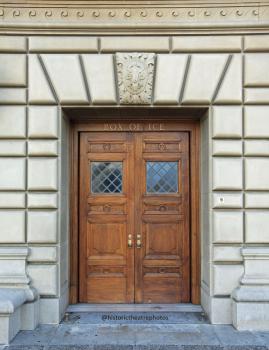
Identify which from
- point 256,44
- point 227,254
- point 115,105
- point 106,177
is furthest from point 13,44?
point 227,254

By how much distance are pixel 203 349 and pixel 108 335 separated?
1375 millimetres

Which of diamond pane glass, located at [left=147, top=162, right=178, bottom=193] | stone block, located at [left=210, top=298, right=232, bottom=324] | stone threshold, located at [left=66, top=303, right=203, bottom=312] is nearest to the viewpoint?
stone block, located at [left=210, top=298, right=232, bottom=324]

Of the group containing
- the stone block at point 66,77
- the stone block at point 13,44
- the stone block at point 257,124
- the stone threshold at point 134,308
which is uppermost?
the stone block at point 13,44

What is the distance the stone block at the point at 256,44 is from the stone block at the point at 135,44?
4.26 feet

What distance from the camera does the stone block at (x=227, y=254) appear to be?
5238 millimetres

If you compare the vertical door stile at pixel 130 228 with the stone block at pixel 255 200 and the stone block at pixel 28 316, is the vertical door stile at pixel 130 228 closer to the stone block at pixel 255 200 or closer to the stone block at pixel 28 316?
the stone block at pixel 28 316

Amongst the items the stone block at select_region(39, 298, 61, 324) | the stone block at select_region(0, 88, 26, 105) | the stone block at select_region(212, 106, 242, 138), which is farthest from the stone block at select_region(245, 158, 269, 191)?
the stone block at select_region(0, 88, 26, 105)

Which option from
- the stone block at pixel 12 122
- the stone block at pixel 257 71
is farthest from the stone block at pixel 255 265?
the stone block at pixel 12 122

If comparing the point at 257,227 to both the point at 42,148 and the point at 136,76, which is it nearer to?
the point at 136,76

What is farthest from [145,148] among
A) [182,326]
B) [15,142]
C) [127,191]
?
[182,326]

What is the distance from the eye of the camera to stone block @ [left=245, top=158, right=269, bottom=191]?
17.3ft

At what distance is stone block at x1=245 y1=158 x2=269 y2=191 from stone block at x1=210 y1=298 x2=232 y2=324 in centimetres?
187

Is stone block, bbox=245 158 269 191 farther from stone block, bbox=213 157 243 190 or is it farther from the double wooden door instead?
the double wooden door

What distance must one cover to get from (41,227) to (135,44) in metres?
3.36
